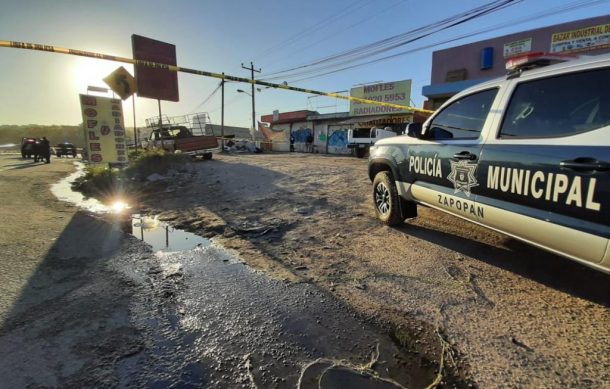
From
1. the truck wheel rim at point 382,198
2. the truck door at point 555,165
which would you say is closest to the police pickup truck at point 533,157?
the truck door at point 555,165

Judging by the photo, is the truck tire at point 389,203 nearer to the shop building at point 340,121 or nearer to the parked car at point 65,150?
the shop building at point 340,121

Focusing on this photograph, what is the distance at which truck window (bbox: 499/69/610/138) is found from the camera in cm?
233

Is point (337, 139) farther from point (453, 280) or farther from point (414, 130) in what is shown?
point (453, 280)

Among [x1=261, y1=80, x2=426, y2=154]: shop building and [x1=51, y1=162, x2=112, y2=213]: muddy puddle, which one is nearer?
[x1=51, y1=162, x2=112, y2=213]: muddy puddle

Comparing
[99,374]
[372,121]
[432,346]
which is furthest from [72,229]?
[372,121]

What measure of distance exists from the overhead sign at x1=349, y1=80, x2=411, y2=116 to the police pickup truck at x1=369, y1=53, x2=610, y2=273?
20.0 m

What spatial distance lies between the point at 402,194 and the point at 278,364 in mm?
3039

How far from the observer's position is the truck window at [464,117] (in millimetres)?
3416

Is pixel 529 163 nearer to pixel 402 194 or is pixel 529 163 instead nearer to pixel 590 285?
pixel 590 285

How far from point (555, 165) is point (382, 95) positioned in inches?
945

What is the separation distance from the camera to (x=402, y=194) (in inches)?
182

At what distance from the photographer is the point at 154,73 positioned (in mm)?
15562

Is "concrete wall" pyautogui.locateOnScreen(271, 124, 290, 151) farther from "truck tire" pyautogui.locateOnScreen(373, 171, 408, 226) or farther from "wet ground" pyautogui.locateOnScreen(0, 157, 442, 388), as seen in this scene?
"wet ground" pyautogui.locateOnScreen(0, 157, 442, 388)

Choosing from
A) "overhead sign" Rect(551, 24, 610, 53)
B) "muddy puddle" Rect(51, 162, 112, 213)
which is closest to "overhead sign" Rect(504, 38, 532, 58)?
"overhead sign" Rect(551, 24, 610, 53)
